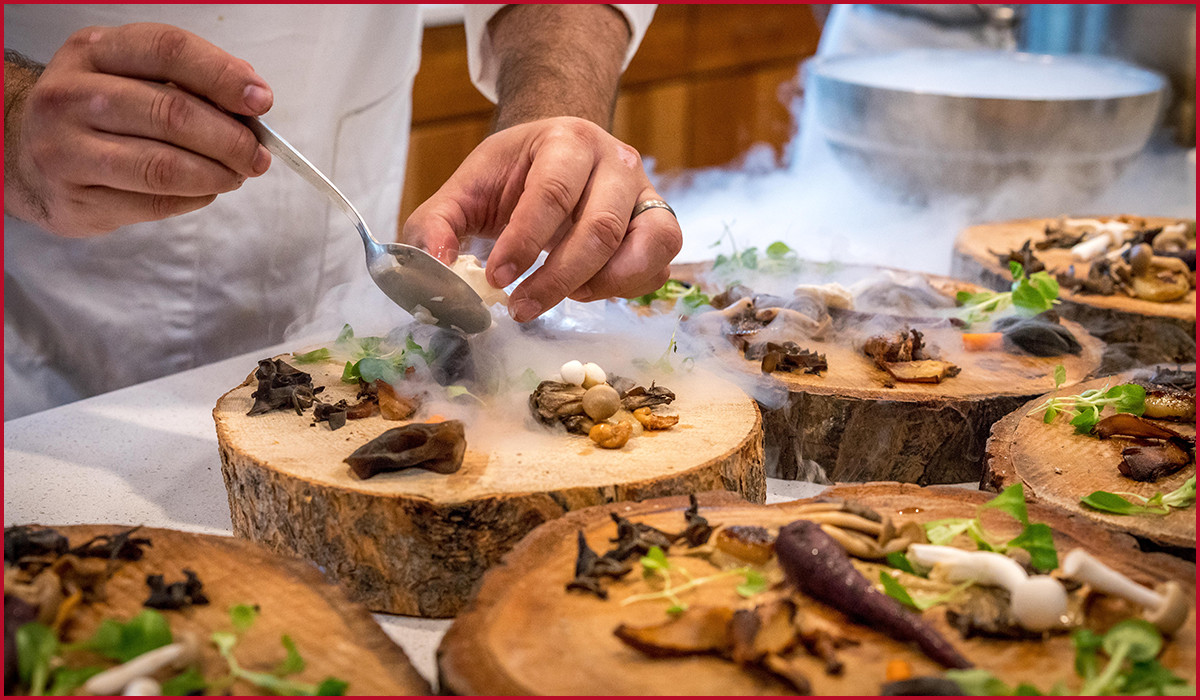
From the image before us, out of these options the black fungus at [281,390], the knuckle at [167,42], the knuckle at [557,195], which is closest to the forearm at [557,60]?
the knuckle at [557,195]

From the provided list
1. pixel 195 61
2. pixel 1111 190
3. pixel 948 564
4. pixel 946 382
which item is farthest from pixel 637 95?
pixel 948 564

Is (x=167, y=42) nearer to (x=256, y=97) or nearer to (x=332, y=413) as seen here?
(x=256, y=97)

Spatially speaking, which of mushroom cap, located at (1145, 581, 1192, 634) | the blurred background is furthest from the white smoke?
mushroom cap, located at (1145, 581, 1192, 634)

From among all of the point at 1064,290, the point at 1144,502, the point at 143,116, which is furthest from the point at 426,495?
the point at 1064,290

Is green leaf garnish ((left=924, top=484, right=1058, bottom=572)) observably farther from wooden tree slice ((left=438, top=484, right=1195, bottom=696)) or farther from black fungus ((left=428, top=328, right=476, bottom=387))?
black fungus ((left=428, top=328, right=476, bottom=387))

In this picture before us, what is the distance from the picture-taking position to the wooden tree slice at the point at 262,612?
0.93m

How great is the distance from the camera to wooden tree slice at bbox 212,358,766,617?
1.23m

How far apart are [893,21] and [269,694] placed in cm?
366

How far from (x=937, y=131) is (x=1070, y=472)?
1.45 metres

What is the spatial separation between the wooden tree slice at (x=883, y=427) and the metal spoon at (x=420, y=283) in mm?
530

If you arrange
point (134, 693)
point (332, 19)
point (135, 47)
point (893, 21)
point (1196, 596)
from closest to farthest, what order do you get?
1. point (134, 693)
2. point (1196, 596)
3. point (135, 47)
4. point (332, 19)
5. point (893, 21)

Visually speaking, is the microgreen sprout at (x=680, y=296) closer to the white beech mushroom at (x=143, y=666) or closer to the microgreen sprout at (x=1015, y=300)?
the microgreen sprout at (x=1015, y=300)

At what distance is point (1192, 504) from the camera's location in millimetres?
1300

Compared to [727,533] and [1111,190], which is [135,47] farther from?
[1111,190]
